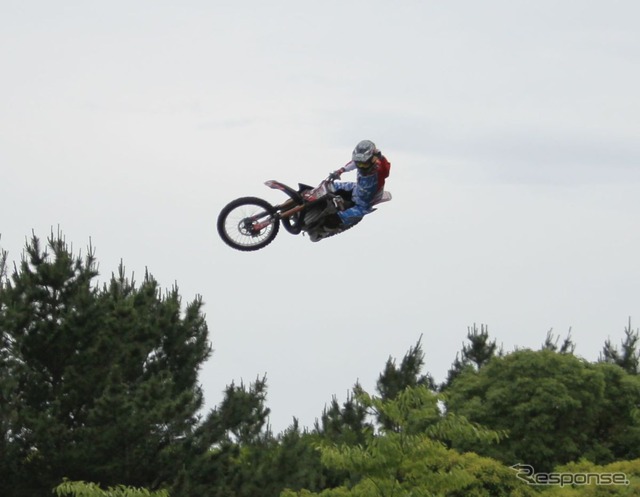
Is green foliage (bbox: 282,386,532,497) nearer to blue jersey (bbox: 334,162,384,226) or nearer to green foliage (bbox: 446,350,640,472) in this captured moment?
blue jersey (bbox: 334,162,384,226)

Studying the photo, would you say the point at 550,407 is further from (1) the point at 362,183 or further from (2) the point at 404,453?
(1) the point at 362,183

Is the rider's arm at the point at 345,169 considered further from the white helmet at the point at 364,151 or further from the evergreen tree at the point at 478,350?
the evergreen tree at the point at 478,350

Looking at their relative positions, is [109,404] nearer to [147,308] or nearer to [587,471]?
[147,308]

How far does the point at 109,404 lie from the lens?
1558 inches

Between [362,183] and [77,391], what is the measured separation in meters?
18.5

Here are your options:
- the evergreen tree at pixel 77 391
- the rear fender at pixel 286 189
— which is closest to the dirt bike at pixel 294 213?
the rear fender at pixel 286 189

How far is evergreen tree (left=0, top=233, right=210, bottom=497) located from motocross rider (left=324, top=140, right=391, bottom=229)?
54.3 feet

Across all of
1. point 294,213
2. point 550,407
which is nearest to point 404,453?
point 294,213

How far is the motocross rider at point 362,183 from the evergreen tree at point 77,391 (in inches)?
652

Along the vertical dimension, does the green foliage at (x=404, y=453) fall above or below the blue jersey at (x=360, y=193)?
below

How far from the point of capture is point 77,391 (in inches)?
1598

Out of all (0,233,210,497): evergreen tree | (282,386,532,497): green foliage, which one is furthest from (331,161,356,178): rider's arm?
(0,233,210,497): evergreen tree

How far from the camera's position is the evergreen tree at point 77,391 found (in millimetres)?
39062

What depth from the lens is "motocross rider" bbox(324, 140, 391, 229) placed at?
2342cm
